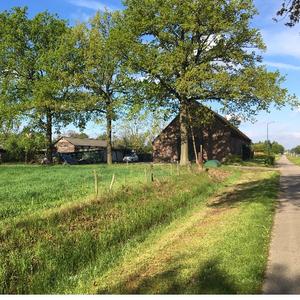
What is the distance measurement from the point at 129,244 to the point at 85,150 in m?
79.6

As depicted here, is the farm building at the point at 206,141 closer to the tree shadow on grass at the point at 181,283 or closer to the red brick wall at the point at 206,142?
the red brick wall at the point at 206,142

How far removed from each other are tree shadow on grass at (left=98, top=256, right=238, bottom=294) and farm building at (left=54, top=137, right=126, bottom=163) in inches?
2796

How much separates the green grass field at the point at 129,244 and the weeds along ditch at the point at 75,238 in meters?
0.02

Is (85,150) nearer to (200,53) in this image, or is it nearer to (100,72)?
(100,72)

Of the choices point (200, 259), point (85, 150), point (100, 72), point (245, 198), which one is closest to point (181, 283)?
point (200, 259)

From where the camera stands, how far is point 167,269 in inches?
364

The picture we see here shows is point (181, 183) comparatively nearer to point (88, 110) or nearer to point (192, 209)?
Answer: point (192, 209)

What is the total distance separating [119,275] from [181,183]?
13.5 m

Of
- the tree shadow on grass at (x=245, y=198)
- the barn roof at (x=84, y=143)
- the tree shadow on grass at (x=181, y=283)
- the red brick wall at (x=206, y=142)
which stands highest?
the barn roof at (x=84, y=143)

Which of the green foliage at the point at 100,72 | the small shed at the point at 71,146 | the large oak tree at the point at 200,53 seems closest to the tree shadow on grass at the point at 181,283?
the large oak tree at the point at 200,53

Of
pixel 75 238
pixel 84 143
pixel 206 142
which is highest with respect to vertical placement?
pixel 84 143

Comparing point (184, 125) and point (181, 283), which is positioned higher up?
point (184, 125)

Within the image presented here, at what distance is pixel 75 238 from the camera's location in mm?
11289

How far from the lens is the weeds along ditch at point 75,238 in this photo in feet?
30.0
